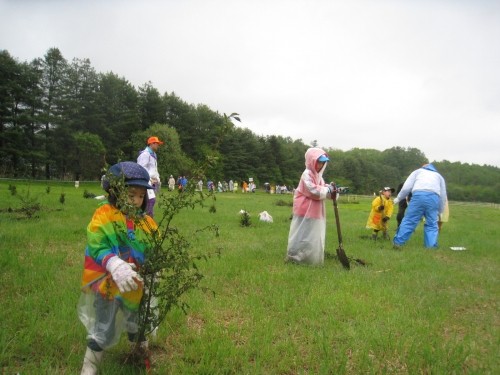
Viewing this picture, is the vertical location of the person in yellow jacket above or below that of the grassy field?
above

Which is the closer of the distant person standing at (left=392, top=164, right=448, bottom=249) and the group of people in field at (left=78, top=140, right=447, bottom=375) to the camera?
the group of people in field at (left=78, top=140, right=447, bottom=375)

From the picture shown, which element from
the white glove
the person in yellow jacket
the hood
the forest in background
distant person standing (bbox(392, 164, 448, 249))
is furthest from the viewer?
the forest in background

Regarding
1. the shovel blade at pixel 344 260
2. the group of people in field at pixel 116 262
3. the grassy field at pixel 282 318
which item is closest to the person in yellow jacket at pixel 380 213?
the grassy field at pixel 282 318

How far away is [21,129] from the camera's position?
1629 inches

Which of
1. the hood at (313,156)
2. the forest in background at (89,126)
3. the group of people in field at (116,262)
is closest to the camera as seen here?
the group of people in field at (116,262)

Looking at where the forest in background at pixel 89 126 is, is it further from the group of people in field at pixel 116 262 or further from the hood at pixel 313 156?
the group of people in field at pixel 116 262

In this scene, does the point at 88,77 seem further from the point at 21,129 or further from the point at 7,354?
the point at 7,354

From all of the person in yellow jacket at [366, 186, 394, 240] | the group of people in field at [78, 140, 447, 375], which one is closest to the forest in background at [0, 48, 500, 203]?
the person in yellow jacket at [366, 186, 394, 240]

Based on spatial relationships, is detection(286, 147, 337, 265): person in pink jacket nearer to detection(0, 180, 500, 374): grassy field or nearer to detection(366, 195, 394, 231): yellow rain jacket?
detection(0, 180, 500, 374): grassy field

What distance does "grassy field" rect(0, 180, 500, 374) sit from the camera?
3.04 metres

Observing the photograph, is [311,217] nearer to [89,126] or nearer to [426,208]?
[426,208]

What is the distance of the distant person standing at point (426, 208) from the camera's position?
8781mm

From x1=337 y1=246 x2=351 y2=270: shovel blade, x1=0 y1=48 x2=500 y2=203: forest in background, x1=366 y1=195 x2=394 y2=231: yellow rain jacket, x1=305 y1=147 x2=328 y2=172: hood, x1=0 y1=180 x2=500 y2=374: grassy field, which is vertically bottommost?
x1=0 y1=180 x2=500 y2=374: grassy field

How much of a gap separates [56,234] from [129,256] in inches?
228
